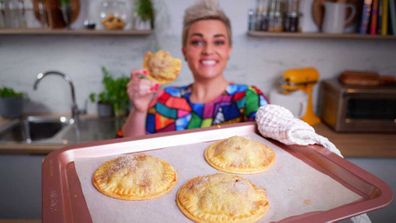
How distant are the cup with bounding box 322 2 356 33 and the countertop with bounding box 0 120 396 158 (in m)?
0.70

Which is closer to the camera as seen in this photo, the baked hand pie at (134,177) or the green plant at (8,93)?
the baked hand pie at (134,177)

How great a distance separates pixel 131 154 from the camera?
89 cm

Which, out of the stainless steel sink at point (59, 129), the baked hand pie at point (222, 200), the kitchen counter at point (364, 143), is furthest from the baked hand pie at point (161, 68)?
the kitchen counter at point (364, 143)

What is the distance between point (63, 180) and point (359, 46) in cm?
236

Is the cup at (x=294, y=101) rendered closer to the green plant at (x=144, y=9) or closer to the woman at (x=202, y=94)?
the woman at (x=202, y=94)

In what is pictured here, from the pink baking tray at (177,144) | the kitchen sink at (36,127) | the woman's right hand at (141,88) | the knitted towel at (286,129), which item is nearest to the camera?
the pink baking tray at (177,144)

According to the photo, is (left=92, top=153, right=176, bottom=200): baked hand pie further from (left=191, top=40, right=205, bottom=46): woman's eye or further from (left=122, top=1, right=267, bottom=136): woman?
(left=191, top=40, right=205, bottom=46): woman's eye

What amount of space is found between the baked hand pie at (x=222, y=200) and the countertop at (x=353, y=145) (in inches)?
52.6

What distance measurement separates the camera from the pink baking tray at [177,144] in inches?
23.1

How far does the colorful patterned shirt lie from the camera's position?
4.51 ft

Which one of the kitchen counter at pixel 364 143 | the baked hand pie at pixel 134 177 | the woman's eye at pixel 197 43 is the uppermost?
the woman's eye at pixel 197 43

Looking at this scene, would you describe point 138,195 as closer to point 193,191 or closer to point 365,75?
point 193,191

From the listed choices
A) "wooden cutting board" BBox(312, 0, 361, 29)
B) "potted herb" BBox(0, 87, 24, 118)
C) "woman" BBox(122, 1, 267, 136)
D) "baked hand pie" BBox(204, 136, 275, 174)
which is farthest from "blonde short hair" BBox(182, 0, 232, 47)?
"potted herb" BBox(0, 87, 24, 118)

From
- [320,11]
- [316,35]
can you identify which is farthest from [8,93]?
[320,11]
